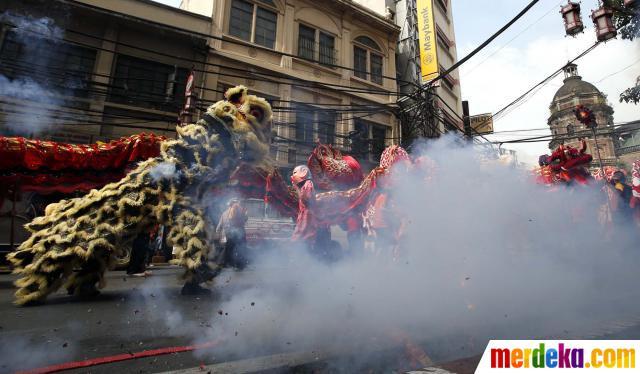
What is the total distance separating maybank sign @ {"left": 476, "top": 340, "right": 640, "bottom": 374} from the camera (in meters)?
1.83

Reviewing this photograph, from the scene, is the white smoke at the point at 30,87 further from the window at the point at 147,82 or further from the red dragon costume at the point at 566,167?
the red dragon costume at the point at 566,167

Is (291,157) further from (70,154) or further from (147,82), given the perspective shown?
(70,154)

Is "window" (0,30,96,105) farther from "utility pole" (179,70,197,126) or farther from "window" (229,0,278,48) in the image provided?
"window" (229,0,278,48)

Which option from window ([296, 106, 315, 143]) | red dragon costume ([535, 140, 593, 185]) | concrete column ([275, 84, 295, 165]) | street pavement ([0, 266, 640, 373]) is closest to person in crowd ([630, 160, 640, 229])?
red dragon costume ([535, 140, 593, 185])

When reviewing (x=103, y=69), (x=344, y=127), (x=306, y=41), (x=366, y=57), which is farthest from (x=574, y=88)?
(x=103, y=69)

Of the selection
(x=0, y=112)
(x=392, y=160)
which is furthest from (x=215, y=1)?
(x=392, y=160)

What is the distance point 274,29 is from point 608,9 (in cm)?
993

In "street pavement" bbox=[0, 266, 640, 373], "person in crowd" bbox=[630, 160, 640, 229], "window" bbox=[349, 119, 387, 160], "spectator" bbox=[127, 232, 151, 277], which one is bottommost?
"street pavement" bbox=[0, 266, 640, 373]

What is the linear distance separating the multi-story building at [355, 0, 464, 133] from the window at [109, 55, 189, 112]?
7.76 m

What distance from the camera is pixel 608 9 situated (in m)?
6.47

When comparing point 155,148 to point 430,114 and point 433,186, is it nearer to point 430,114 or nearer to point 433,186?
point 433,186

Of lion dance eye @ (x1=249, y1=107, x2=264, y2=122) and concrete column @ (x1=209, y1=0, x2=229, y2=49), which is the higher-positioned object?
concrete column @ (x1=209, y1=0, x2=229, y2=49)

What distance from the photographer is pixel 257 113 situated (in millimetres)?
3689

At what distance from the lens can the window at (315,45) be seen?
42.9ft
